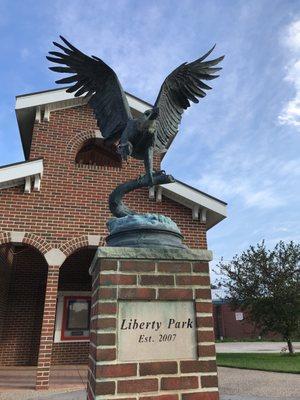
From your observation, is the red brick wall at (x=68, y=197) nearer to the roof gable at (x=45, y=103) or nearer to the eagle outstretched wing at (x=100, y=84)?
the roof gable at (x=45, y=103)

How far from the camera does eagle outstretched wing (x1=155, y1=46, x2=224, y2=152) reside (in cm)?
369

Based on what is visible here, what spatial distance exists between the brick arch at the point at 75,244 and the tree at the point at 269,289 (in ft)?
33.2

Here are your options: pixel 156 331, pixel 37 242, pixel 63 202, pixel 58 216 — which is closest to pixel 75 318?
pixel 37 242

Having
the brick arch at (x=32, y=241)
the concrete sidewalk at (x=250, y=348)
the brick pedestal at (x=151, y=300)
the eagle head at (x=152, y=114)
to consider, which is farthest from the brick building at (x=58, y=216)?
the concrete sidewalk at (x=250, y=348)

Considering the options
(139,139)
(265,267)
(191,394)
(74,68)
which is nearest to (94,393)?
(191,394)

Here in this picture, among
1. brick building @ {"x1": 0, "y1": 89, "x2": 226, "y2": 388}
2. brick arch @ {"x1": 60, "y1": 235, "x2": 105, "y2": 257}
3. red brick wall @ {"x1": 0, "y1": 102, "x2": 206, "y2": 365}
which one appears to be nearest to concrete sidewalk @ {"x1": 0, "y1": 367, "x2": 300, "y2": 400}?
brick building @ {"x1": 0, "y1": 89, "x2": 226, "y2": 388}

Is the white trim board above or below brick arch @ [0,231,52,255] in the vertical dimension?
above

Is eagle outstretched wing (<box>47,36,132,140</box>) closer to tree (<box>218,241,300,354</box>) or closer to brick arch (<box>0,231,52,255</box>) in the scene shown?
brick arch (<box>0,231,52,255</box>)

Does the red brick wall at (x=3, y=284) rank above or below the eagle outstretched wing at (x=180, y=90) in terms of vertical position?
below

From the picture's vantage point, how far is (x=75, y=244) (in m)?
7.95

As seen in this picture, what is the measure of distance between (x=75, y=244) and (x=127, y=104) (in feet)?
16.8

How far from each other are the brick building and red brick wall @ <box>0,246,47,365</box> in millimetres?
28

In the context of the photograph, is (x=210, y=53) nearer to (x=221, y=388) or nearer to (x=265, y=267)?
(x=221, y=388)

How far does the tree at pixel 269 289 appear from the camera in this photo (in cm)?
1504
